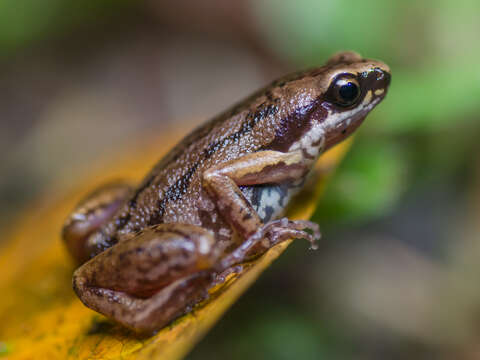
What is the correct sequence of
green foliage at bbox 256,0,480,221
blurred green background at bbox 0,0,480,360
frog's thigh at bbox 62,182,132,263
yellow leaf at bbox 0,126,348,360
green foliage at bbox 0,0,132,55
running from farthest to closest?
green foliage at bbox 0,0,132,55 → blurred green background at bbox 0,0,480,360 → green foliage at bbox 256,0,480,221 → frog's thigh at bbox 62,182,132,263 → yellow leaf at bbox 0,126,348,360

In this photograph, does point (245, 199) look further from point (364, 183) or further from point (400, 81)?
point (400, 81)

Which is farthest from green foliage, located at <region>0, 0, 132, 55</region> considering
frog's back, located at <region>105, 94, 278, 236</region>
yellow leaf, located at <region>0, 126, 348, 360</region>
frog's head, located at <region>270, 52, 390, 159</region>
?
frog's head, located at <region>270, 52, 390, 159</region>

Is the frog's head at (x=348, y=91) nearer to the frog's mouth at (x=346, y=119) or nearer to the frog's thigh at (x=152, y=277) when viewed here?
the frog's mouth at (x=346, y=119)

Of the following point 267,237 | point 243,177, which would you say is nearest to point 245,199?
point 243,177

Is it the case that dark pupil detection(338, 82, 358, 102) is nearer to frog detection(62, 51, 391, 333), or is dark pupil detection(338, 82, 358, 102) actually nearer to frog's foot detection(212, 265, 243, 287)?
frog detection(62, 51, 391, 333)

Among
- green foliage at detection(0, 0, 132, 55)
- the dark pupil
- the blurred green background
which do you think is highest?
green foliage at detection(0, 0, 132, 55)

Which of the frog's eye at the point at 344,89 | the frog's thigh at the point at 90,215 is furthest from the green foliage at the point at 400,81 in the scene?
the frog's thigh at the point at 90,215
